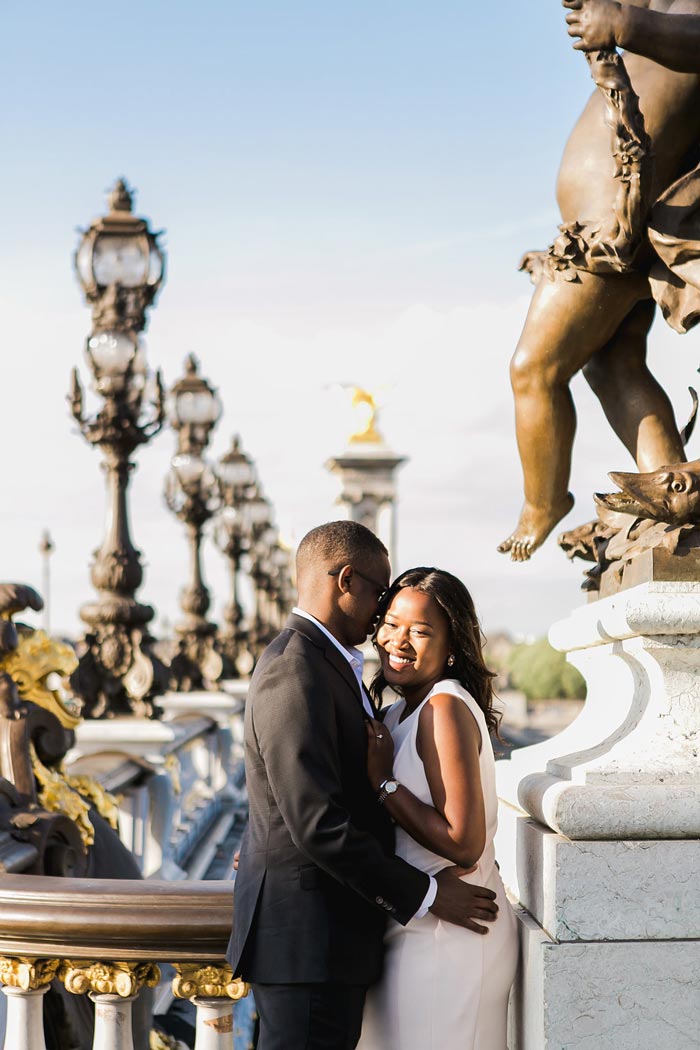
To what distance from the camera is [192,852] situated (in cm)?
1368

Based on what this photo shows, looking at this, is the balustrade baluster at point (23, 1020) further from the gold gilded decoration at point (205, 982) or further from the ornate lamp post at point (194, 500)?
the ornate lamp post at point (194, 500)

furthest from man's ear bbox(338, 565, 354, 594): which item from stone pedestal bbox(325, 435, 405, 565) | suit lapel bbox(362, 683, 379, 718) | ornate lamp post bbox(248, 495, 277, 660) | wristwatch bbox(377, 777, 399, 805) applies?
stone pedestal bbox(325, 435, 405, 565)

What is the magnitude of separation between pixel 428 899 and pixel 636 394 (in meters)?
1.72

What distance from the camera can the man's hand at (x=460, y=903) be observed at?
3380 mm

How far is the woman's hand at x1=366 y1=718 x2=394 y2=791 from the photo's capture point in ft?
11.4

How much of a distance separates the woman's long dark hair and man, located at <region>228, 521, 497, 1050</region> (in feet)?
0.85

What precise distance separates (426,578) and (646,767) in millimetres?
707

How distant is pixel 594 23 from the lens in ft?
11.8

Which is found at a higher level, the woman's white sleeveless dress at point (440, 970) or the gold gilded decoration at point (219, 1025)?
the woman's white sleeveless dress at point (440, 970)

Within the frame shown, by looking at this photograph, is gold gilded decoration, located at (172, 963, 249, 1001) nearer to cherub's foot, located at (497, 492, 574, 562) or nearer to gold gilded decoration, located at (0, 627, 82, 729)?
cherub's foot, located at (497, 492, 574, 562)

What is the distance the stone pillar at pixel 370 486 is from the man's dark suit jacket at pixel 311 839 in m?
51.0

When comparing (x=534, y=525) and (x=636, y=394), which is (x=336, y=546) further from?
(x=636, y=394)

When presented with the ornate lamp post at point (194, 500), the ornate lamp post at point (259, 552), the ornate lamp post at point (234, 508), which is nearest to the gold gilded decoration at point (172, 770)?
the ornate lamp post at point (194, 500)

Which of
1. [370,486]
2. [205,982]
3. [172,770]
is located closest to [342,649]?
[205,982]
